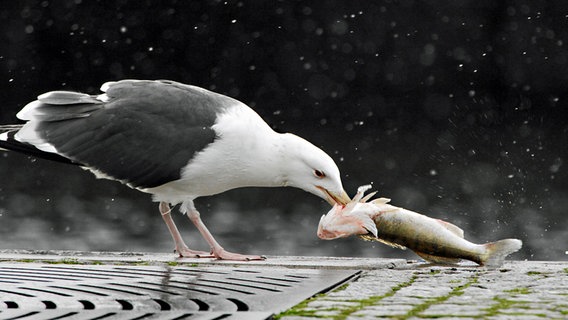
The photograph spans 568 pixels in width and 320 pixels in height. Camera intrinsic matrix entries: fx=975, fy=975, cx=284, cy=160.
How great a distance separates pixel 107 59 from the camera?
3322 cm

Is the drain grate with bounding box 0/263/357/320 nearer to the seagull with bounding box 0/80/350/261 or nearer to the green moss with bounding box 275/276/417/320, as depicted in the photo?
the green moss with bounding box 275/276/417/320

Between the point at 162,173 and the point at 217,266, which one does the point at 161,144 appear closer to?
the point at 162,173

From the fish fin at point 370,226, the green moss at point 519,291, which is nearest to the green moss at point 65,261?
the fish fin at point 370,226

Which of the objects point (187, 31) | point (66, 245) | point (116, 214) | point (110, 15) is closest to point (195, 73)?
point (187, 31)

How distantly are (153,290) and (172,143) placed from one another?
2.26 metres

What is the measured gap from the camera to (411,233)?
688cm

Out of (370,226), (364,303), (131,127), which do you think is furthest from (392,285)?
(131,127)

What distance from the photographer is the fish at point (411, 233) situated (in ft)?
22.1

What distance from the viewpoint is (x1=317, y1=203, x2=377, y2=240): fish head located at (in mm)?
6840

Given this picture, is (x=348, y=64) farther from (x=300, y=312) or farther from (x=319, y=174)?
(x=300, y=312)

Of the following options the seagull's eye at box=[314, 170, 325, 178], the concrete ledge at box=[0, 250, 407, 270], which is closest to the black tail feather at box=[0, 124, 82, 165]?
the concrete ledge at box=[0, 250, 407, 270]

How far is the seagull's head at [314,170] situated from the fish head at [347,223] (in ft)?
0.61

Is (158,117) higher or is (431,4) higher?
(431,4)

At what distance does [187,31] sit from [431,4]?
8228mm
